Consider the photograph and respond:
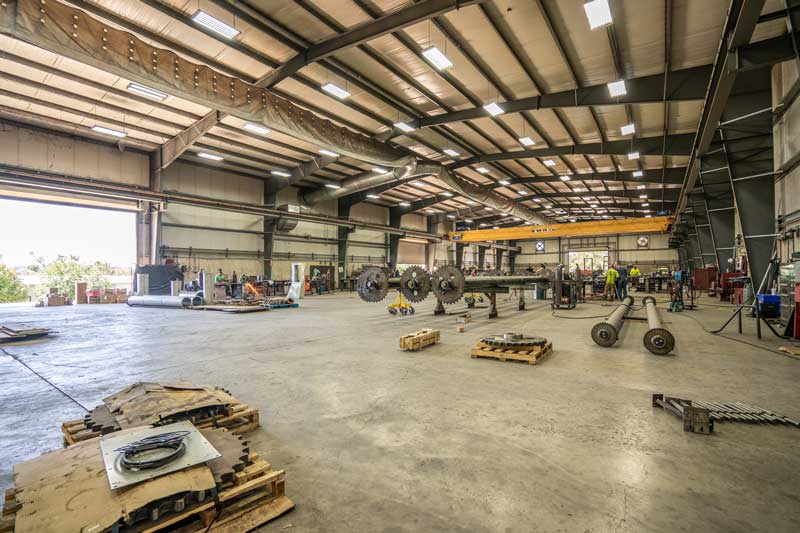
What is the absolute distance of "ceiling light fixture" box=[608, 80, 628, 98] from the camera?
8.36 metres

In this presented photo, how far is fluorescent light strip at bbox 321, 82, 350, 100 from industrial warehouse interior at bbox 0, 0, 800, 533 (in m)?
0.06

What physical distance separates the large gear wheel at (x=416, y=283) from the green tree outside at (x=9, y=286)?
21.1 metres

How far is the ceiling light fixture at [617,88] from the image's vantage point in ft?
27.4

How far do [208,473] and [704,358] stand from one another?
242 inches

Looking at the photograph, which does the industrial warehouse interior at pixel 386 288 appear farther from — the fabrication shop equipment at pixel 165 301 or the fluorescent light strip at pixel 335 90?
the fabrication shop equipment at pixel 165 301

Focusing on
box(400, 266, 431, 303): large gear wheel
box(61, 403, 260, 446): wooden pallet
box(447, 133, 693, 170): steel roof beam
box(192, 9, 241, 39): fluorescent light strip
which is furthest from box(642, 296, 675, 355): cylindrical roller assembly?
box(447, 133, 693, 170): steel roof beam

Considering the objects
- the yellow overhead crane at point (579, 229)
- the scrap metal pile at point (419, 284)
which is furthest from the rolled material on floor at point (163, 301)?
the yellow overhead crane at point (579, 229)

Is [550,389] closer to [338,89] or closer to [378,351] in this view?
[378,351]

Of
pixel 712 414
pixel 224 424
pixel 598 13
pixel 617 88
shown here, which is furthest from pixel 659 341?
pixel 617 88

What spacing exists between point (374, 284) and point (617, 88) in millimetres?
7431

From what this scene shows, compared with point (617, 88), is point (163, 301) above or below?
below

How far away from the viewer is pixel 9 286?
17.3 metres

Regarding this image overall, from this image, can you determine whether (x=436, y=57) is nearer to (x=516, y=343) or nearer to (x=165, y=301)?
(x=516, y=343)

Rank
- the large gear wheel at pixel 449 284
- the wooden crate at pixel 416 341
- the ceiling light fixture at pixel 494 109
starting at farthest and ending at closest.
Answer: the ceiling light fixture at pixel 494 109 < the large gear wheel at pixel 449 284 < the wooden crate at pixel 416 341
